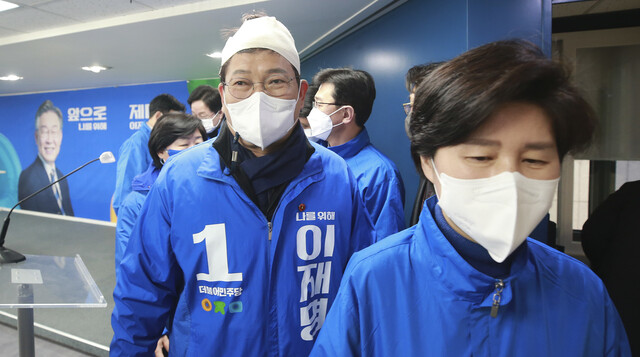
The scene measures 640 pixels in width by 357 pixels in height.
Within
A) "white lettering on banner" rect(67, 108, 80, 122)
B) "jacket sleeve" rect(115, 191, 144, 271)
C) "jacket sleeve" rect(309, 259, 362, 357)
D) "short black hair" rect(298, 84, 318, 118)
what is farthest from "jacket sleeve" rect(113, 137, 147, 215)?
"white lettering on banner" rect(67, 108, 80, 122)

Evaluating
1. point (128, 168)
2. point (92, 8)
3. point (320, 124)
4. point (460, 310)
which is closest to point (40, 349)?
point (128, 168)

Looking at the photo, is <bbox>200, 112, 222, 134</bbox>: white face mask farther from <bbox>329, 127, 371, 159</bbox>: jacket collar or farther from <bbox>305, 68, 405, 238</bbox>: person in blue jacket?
<bbox>329, 127, 371, 159</bbox>: jacket collar

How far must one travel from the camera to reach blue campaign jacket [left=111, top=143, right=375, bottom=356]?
101cm

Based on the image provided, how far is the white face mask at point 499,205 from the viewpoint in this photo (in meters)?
0.67

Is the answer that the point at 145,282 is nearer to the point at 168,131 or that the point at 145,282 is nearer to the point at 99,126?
the point at 168,131

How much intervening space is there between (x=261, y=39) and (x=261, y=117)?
0.69 feet

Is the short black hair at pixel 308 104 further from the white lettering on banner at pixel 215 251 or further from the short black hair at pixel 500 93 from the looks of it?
the short black hair at pixel 500 93

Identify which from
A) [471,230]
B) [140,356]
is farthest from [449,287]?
[140,356]

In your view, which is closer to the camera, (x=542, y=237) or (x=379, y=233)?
(x=379, y=233)

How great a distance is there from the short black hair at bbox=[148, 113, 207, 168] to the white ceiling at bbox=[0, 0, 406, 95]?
99 cm

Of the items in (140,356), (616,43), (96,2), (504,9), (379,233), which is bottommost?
(140,356)

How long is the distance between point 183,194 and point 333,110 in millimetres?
1208

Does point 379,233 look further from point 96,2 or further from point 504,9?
point 96,2

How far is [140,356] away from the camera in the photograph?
1036 mm
